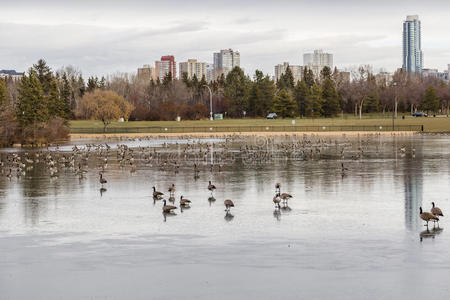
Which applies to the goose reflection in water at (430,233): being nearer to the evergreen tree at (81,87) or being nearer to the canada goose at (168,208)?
the canada goose at (168,208)

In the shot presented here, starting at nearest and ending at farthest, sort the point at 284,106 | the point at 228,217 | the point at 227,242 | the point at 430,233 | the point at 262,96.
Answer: the point at 227,242
the point at 430,233
the point at 228,217
the point at 284,106
the point at 262,96

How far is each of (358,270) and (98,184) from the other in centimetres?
1724

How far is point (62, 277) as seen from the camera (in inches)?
488

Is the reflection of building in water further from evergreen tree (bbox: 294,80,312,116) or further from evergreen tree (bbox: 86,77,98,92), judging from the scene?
evergreen tree (bbox: 86,77,98,92)

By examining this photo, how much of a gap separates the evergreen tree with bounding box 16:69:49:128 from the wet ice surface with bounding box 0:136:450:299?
44.2 meters

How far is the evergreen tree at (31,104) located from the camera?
227 ft

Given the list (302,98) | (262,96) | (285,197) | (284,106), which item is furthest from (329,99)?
(285,197)

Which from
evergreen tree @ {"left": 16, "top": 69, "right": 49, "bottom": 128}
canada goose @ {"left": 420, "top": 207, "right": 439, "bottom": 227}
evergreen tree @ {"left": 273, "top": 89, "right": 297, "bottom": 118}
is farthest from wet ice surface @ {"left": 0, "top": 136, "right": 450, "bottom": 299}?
evergreen tree @ {"left": 273, "top": 89, "right": 297, "bottom": 118}

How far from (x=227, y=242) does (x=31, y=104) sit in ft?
196

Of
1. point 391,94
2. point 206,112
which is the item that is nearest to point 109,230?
point 206,112

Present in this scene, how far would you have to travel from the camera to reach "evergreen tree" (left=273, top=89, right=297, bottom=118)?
422ft

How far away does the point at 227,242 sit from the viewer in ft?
50.0

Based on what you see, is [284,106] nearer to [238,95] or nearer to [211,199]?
[238,95]

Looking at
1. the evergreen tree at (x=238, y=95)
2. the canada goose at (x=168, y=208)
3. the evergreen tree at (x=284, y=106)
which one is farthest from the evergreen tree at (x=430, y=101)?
the canada goose at (x=168, y=208)
